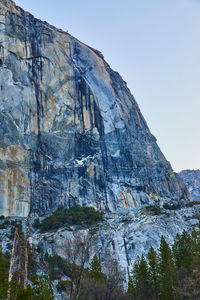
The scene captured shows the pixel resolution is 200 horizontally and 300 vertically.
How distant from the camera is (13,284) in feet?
65.7

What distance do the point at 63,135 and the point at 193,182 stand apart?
94.9 meters

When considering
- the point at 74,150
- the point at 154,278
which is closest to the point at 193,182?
the point at 74,150

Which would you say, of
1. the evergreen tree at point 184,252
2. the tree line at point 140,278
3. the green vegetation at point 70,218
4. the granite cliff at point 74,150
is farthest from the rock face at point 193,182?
the tree line at point 140,278

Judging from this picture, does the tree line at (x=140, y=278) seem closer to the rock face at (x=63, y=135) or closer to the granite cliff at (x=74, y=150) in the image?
the granite cliff at (x=74, y=150)

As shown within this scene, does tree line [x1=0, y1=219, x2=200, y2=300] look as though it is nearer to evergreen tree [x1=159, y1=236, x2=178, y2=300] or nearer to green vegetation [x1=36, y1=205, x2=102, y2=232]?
evergreen tree [x1=159, y1=236, x2=178, y2=300]

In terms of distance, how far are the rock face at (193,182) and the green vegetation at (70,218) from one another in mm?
87950

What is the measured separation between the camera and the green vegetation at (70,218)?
5853cm

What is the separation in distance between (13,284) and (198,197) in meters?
132

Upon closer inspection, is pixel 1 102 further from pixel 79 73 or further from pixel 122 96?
pixel 122 96

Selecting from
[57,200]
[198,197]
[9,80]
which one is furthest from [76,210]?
[198,197]

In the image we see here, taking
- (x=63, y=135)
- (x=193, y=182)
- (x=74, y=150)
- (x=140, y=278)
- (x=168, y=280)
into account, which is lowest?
(x=168, y=280)

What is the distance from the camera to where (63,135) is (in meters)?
75.5

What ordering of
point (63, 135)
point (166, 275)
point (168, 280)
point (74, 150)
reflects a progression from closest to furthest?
1. point (168, 280)
2. point (166, 275)
3. point (63, 135)
4. point (74, 150)

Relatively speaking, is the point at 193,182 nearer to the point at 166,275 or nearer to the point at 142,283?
the point at 142,283
